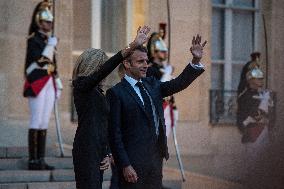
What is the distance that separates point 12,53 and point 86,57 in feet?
17.5

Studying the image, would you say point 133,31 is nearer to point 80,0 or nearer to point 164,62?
point 80,0

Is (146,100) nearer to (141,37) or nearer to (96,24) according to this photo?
(141,37)

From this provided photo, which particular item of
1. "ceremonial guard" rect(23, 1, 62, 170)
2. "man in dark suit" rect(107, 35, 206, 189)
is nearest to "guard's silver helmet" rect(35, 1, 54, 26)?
"ceremonial guard" rect(23, 1, 62, 170)

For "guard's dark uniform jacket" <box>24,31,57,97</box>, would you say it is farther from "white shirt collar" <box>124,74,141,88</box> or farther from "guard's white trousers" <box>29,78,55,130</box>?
"white shirt collar" <box>124,74,141,88</box>

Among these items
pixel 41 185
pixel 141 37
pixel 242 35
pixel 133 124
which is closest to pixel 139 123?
pixel 133 124

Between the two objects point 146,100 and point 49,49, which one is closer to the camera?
point 146,100

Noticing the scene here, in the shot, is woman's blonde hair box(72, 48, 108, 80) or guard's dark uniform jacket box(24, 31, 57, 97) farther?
guard's dark uniform jacket box(24, 31, 57, 97)

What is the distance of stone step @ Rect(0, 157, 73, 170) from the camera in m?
8.50

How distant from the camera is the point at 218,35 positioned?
44.2ft

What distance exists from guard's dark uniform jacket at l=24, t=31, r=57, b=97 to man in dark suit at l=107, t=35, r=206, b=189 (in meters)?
3.30

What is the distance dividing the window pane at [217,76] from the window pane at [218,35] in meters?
0.16

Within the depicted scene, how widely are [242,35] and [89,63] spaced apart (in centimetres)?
911

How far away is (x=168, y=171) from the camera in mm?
9602

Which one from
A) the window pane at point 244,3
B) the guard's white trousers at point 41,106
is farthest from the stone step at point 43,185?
the window pane at point 244,3
